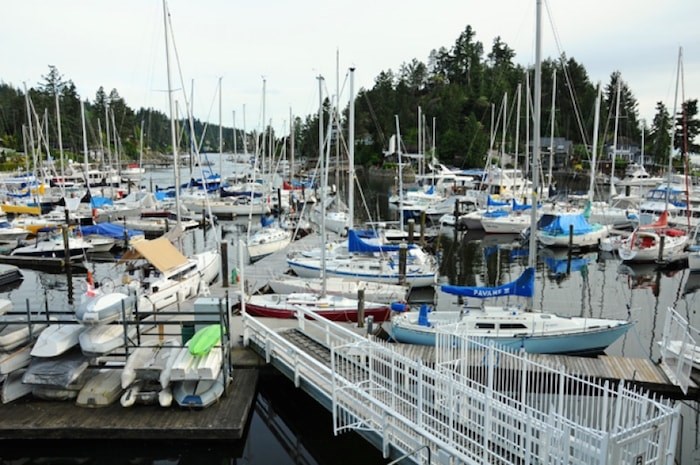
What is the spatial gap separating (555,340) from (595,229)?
82.1ft

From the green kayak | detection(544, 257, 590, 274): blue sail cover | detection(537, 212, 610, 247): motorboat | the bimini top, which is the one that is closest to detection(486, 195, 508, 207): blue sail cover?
detection(537, 212, 610, 247): motorboat

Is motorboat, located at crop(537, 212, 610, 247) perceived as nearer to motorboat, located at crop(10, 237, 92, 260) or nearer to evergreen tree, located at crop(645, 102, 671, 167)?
motorboat, located at crop(10, 237, 92, 260)

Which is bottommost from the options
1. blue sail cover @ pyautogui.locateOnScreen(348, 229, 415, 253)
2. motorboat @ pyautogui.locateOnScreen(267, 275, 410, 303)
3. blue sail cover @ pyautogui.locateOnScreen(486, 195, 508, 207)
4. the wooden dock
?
the wooden dock

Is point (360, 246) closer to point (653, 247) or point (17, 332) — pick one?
point (17, 332)

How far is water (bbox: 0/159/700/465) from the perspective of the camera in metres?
11.9

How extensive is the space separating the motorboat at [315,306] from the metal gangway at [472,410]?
364cm

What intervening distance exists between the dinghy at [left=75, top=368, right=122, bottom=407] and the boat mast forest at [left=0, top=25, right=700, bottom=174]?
8167 centimetres

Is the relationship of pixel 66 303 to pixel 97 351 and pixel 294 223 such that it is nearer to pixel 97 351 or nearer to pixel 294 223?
pixel 97 351

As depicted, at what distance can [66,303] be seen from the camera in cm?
2619

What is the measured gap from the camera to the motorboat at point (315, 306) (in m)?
19.3

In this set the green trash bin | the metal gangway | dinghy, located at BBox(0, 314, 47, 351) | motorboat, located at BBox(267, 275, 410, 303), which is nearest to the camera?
the metal gangway

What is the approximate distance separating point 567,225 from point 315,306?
25.2m

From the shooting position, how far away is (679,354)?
13.6m

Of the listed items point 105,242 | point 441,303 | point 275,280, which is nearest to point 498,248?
point 441,303
